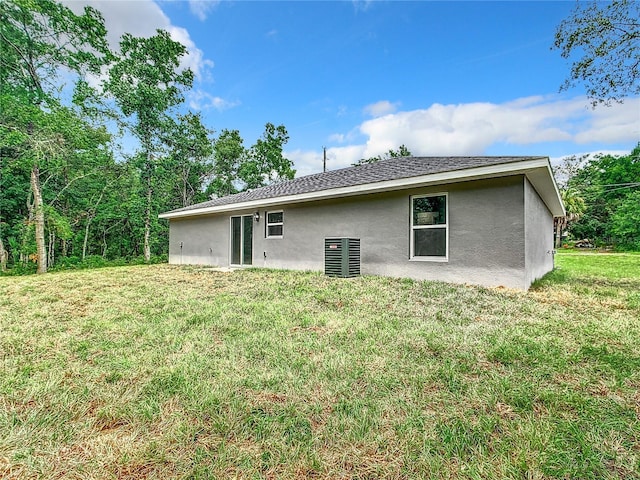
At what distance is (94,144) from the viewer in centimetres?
1428

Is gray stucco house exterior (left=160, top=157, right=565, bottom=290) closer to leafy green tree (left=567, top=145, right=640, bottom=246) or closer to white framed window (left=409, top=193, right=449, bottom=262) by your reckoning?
white framed window (left=409, top=193, right=449, bottom=262)

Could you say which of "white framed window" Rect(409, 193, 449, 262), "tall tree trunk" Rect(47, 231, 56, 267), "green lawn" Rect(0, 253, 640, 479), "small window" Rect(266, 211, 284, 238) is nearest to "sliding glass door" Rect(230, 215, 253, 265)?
"small window" Rect(266, 211, 284, 238)

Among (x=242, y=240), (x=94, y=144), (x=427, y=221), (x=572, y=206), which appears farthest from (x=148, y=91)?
(x=572, y=206)

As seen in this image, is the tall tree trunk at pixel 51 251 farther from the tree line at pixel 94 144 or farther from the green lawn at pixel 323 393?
the green lawn at pixel 323 393

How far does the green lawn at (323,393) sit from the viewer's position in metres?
1.59

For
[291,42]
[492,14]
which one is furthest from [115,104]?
[492,14]

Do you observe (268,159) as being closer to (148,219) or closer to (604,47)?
(148,219)

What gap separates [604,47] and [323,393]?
8.75 m

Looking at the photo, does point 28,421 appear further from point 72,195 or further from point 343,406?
point 72,195

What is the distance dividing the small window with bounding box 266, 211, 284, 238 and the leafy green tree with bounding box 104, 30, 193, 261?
9.58m

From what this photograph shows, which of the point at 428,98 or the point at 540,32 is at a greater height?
the point at 428,98

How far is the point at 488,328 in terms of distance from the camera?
359 centimetres

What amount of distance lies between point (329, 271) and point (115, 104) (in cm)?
1546

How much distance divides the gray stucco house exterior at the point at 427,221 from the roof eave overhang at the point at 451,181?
2cm
